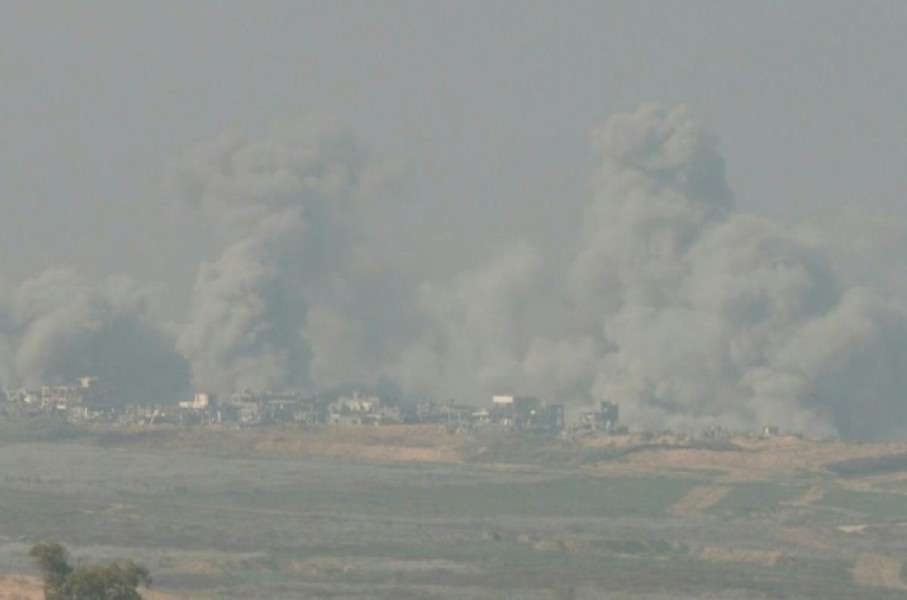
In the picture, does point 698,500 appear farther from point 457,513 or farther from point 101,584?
point 101,584

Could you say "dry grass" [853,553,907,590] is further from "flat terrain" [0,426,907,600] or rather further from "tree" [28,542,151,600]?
"tree" [28,542,151,600]

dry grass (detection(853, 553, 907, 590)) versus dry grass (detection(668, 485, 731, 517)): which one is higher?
dry grass (detection(668, 485, 731, 517))

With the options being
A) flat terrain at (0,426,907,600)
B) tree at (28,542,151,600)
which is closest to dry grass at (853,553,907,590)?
flat terrain at (0,426,907,600)

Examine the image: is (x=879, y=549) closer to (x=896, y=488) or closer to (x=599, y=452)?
(x=896, y=488)

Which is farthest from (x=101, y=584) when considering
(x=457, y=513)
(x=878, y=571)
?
(x=457, y=513)

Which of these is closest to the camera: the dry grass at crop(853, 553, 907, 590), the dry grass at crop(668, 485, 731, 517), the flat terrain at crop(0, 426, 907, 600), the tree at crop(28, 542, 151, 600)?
the tree at crop(28, 542, 151, 600)

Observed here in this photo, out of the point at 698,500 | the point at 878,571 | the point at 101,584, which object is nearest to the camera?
the point at 101,584

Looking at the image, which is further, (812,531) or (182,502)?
(182,502)

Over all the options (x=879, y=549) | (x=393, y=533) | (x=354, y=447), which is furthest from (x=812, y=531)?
(x=354, y=447)
